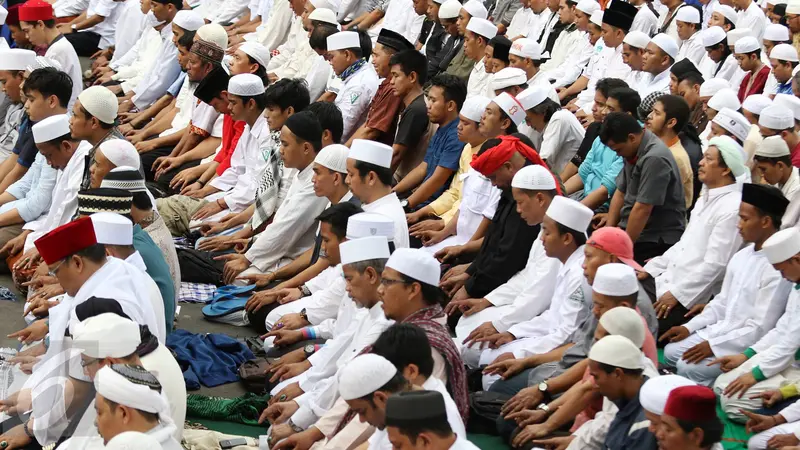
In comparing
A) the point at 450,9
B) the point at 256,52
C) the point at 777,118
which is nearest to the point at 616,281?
the point at 777,118

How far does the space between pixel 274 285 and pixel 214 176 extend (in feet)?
5.27

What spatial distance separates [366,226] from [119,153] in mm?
1393

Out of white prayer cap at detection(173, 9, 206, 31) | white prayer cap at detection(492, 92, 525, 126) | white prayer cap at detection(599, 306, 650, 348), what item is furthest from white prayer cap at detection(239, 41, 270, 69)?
white prayer cap at detection(599, 306, 650, 348)

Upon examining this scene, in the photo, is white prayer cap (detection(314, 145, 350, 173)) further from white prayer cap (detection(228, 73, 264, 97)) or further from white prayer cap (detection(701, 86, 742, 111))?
white prayer cap (detection(701, 86, 742, 111))

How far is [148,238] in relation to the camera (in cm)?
526

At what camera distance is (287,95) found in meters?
7.03

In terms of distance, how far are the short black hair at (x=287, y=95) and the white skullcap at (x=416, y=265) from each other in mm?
2626

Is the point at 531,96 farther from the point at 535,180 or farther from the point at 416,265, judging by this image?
the point at 416,265

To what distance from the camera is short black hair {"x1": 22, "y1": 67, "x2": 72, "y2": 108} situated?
701 centimetres

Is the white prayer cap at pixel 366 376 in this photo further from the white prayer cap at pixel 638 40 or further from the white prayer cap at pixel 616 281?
the white prayer cap at pixel 638 40

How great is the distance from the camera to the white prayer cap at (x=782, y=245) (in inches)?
193

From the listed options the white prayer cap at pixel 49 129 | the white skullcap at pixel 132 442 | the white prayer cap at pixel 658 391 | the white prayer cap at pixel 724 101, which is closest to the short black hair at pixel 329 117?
the white prayer cap at pixel 49 129

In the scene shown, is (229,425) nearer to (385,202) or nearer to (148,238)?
(148,238)

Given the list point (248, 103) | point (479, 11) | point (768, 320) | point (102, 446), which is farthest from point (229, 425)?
point (479, 11)
